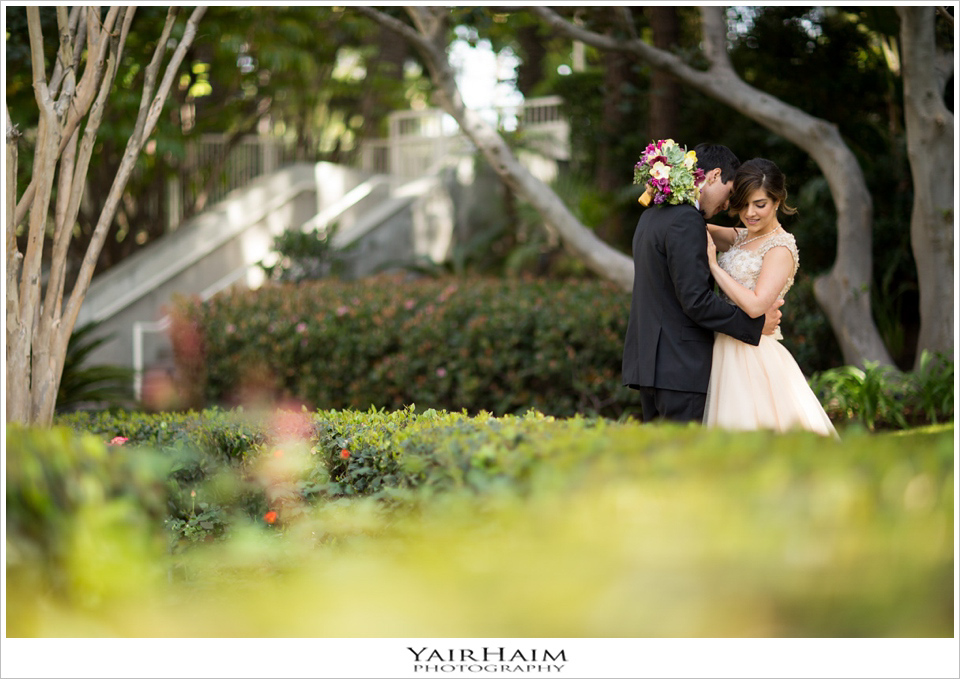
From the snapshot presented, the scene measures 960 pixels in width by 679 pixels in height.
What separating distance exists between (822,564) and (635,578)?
553 mm

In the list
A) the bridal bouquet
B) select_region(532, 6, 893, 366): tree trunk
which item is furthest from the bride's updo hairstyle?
select_region(532, 6, 893, 366): tree trunk

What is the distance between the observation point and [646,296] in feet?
13.3

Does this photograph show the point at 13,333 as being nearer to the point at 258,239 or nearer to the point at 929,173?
the point at 929,173

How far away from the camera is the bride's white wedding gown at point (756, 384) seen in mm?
4066

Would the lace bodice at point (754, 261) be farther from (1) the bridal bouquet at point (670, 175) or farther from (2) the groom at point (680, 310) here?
(1) the bridal bouquet at point (670, 175)

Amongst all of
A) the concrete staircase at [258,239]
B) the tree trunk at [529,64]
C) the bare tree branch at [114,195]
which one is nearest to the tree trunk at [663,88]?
the concrete staircase at [258,239]

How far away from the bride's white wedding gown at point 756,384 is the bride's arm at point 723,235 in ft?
0.93

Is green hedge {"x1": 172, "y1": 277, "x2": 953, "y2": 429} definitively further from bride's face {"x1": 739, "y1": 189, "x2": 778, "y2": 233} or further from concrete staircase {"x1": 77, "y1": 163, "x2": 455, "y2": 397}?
bride's face {"x1": 739, "y1": 189, "x2": 778, "y2": 233}

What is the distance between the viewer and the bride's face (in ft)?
13.3

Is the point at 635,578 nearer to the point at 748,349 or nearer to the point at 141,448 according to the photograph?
the point at 748,349

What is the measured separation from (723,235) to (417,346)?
127 inches

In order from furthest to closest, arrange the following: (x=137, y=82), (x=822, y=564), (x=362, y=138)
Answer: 1. (x=362, y=138)
2. (x=137, y=82)
3. (x=822, y=564)

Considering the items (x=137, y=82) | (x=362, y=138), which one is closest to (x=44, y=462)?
(x=137, y=82)

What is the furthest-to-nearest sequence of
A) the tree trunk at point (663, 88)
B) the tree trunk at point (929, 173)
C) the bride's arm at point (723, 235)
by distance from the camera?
1. the tree trunk at point (663, 88)
2. the tree trunk at point (929, 173)
3. the bride's arm at point (723, 235)
